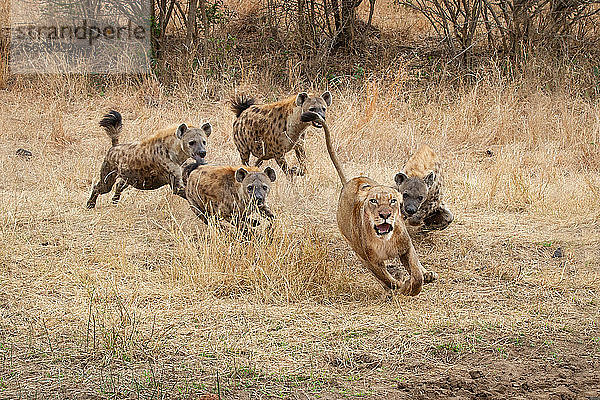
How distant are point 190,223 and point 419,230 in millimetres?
2052

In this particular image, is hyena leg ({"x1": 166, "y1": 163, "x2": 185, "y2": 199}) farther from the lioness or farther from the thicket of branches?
the thicket of branches

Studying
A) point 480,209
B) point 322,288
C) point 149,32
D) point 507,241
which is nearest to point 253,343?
point 322,288

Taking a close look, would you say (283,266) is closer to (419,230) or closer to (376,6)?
(419,230)

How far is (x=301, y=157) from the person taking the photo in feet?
28.4

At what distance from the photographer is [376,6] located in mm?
16781

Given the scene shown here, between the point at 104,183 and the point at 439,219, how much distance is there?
10.5 feet

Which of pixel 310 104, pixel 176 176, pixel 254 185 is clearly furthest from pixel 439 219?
pixel 176 176

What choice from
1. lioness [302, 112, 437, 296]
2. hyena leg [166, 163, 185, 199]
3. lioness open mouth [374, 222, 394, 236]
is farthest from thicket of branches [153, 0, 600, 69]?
lioness open mouth [374, 222, 394, 236]

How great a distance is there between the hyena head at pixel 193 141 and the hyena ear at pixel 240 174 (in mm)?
893

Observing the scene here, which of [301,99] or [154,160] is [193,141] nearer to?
[154,160]

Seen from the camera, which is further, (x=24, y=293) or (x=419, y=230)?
(x=419, y=230)

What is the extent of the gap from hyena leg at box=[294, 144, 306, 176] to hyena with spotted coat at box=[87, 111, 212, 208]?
1.40 meters

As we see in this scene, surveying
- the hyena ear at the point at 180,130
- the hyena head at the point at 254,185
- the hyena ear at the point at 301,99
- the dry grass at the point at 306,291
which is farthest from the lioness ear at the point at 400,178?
the hyena ear at the point at 301,99

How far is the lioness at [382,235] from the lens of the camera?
4812 millimetres
